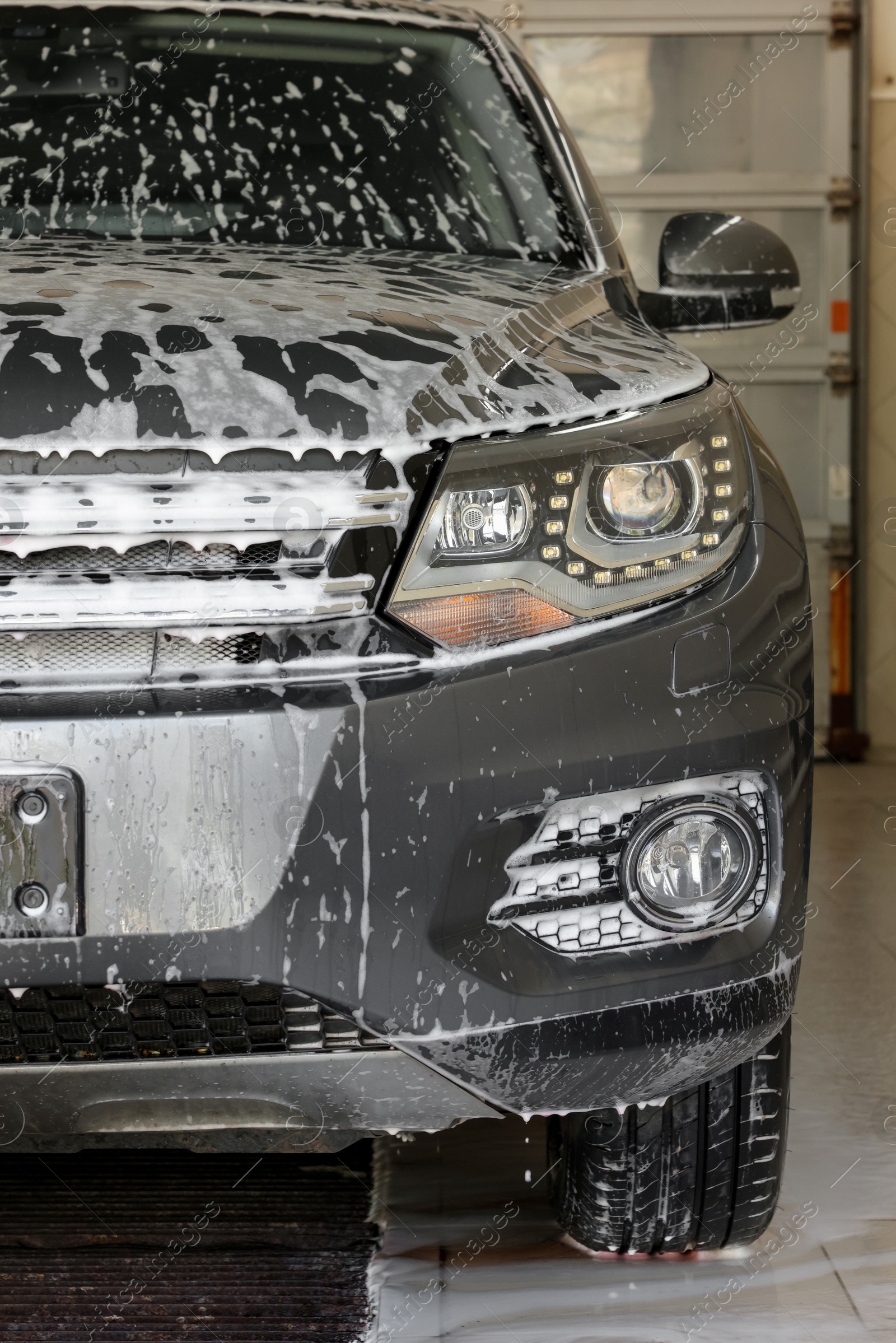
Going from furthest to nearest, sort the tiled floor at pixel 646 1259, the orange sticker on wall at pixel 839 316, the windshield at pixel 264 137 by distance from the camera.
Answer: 1. the orange sticker on wall at pixel 839 316
2. the windshield at pixel 264 137
3. the tiled floor at pixel 646 1259

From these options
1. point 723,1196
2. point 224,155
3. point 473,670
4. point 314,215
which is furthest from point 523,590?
point 224,155

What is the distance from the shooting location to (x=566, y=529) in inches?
57.8

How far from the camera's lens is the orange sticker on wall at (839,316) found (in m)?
6.27

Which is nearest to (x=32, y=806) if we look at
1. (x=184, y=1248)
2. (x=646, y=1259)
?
(x=184, y=1248)

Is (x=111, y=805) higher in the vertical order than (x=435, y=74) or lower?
lower

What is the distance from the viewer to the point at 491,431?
4.78ft

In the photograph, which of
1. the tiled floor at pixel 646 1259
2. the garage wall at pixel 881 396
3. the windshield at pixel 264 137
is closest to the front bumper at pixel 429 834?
the tiled floor at pixel 646 1259

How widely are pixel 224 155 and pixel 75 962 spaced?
148 cm

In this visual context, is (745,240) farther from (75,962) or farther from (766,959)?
(75,962)

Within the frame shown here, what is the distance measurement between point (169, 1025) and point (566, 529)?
24.0 inches

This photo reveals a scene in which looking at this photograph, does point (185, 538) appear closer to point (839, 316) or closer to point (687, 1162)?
point (687, 1162)

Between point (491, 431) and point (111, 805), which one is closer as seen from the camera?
point (111, 805)

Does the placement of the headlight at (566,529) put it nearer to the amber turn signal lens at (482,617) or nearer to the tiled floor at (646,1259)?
the amber turn signal lens at (482,617)

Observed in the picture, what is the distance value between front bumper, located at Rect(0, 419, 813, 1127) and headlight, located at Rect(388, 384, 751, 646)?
34mm
